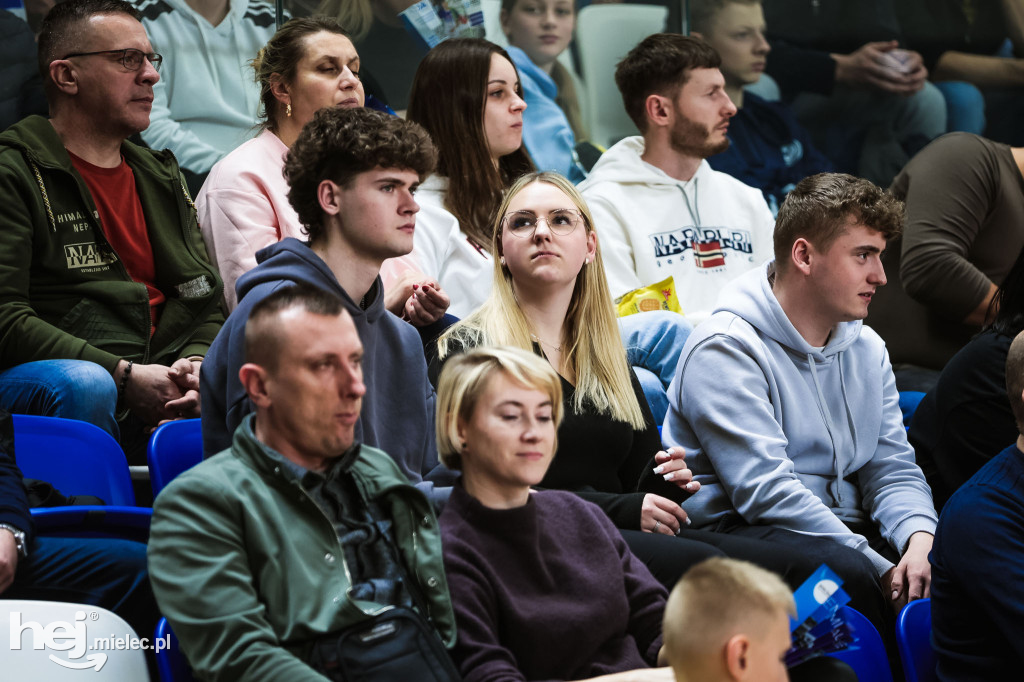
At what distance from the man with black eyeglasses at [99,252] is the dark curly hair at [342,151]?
64 centimetres

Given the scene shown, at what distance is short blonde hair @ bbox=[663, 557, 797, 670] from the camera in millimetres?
1451

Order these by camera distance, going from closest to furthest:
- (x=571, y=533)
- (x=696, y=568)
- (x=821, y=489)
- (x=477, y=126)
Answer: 1. (x=696, y=568)
2. (x=571, y=533)
3. (x=821, y=489)
4. (x=477, y=126)

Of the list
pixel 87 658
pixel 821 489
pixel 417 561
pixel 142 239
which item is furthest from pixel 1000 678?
pixel 142 239

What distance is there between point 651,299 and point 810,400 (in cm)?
77

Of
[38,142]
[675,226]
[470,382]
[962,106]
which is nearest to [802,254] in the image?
[675,226]

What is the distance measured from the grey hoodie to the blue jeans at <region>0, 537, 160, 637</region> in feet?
3.98

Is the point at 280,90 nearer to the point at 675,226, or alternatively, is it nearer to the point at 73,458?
the point at 73,458

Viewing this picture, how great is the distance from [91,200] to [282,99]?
61cm

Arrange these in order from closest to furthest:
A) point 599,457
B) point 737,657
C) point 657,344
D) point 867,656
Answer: point 737,657
point 867,656
point 599,457
point 657,344

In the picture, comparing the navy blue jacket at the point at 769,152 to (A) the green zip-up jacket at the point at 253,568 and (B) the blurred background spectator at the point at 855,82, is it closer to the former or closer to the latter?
(B) the blurred background spectator at the point at 855,82

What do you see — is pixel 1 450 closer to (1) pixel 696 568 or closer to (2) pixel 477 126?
(1) pixel 696 568

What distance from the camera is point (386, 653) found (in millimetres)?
1610

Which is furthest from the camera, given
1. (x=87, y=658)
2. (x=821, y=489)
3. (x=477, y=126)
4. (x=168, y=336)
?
(x=477, y=126)

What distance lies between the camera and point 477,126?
11.2 ft
